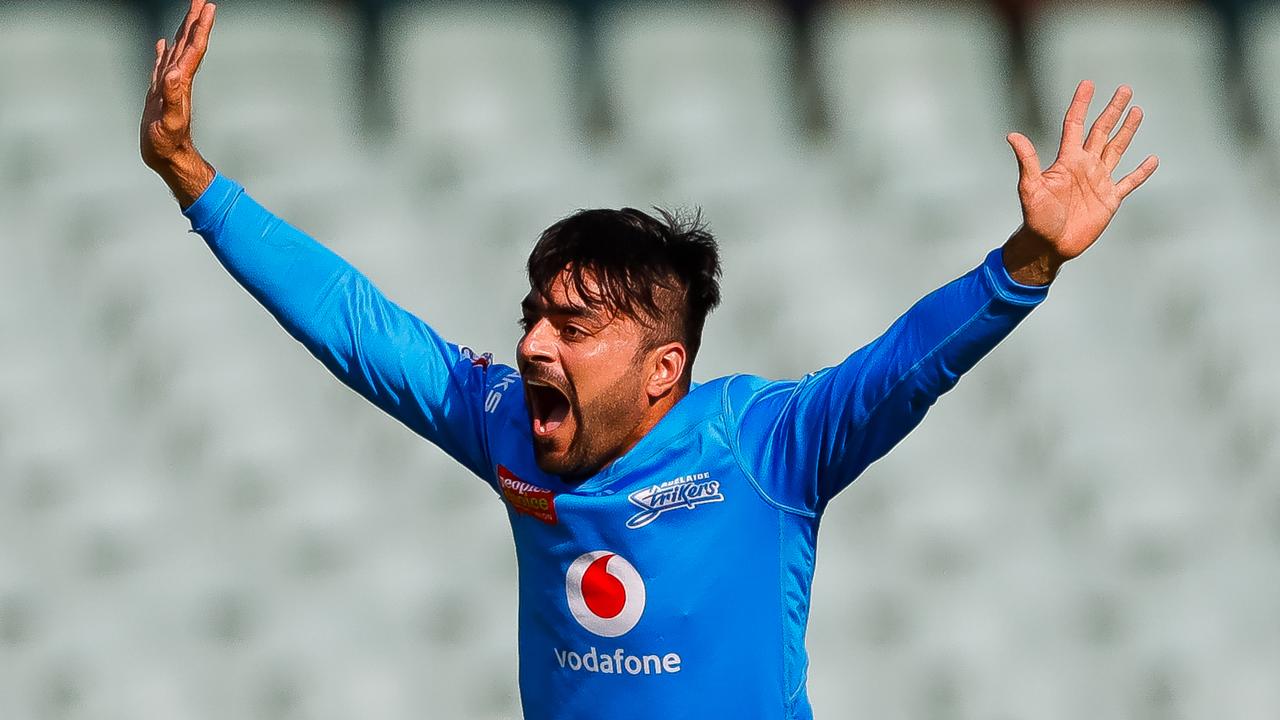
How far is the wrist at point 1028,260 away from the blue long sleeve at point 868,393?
0.01m

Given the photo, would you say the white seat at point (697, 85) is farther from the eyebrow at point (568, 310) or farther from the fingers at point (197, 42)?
the eyebrow at point (568, 310)

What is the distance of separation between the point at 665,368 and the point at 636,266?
0.18 metres

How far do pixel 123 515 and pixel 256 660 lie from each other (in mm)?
614

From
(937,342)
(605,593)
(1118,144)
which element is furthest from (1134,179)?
(605,593)

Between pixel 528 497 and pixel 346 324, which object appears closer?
pixel 528 497

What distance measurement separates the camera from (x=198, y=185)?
2.80 meters

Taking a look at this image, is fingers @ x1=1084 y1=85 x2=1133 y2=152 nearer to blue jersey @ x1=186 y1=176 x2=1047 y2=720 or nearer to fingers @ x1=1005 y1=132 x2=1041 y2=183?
fingers @ x1=1005 y1=132 x2=1041 y2=183

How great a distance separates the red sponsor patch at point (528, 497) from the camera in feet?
8.45

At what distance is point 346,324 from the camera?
283 centimetres

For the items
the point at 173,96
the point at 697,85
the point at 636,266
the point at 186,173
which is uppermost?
the point at 697,85

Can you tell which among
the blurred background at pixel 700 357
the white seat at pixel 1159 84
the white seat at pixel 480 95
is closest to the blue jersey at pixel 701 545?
the blurred background at pixel 700 357

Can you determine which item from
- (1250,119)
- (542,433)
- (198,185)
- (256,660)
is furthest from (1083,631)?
(198,185)

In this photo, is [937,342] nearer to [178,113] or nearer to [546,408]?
[546,408]

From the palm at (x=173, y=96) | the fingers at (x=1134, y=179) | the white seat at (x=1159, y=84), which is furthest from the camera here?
the white seat at (x=1159, y=84)
